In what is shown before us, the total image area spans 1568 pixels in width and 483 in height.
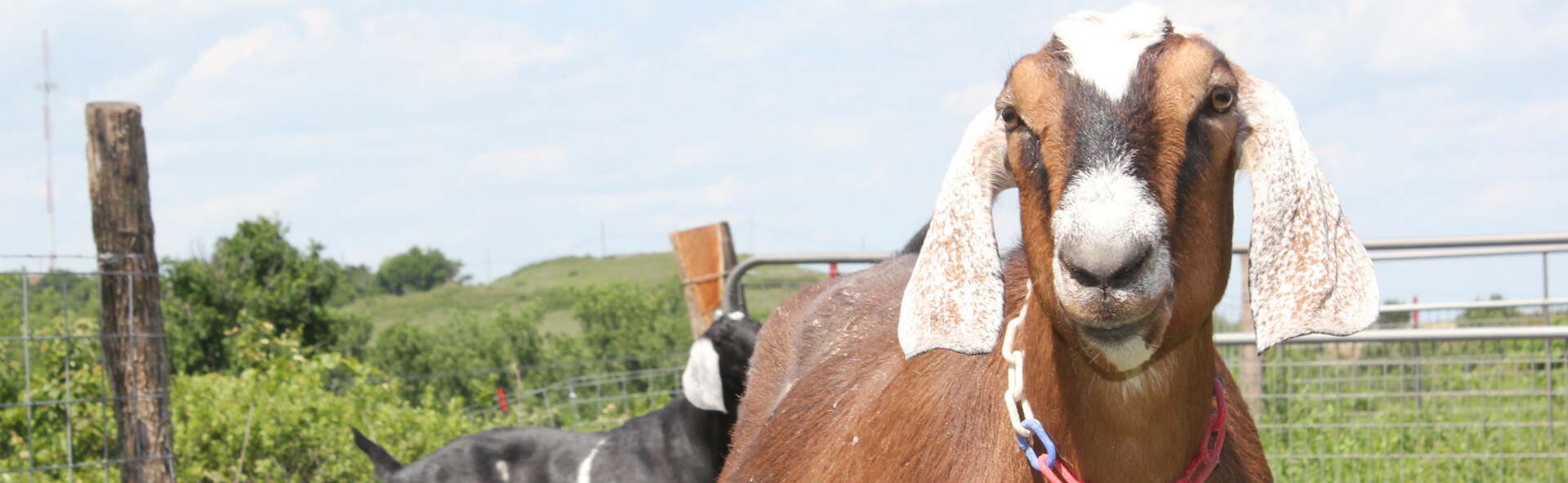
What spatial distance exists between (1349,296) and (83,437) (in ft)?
19.6

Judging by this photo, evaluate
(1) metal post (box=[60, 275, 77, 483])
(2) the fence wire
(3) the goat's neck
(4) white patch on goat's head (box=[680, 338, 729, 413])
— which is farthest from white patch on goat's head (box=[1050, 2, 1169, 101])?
(1) metal post (box=[60, 275, 77, 483])

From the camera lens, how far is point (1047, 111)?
1.75 m

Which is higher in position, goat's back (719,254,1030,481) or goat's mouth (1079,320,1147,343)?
goat's mouth (1079,320,1147,343)

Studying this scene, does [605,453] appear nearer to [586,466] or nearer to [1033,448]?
[586,466]

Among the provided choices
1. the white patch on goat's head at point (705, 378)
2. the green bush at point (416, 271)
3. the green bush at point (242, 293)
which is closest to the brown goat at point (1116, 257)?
the white patch on goat's head at point (705, 378)

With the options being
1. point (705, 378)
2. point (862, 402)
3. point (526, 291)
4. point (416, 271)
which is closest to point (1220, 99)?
point (862, 402)

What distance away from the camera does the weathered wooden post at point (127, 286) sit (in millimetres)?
5211

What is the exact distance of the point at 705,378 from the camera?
491 centimetres

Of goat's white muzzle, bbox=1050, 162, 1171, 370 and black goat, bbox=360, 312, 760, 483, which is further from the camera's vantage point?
black goat, bbox=360, 312, 760, 483

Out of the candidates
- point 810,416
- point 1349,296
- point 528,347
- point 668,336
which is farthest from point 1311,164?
point 528,347

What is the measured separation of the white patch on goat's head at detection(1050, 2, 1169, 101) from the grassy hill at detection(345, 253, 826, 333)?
2798 centimetres

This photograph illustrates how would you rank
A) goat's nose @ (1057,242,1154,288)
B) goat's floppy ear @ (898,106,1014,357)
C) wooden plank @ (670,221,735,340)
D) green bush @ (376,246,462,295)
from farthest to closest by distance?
1. green bush @ (376,246,462,295)
2. wooden plank @ (670,221,735,340)
3. goat's floppy ear @ (898,106,1014,357)
4. goat's nose @ (1057,242,1154,288)

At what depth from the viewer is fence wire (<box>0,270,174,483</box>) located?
16.8 ft

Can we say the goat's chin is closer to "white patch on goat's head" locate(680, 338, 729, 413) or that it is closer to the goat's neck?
the goat's neck
